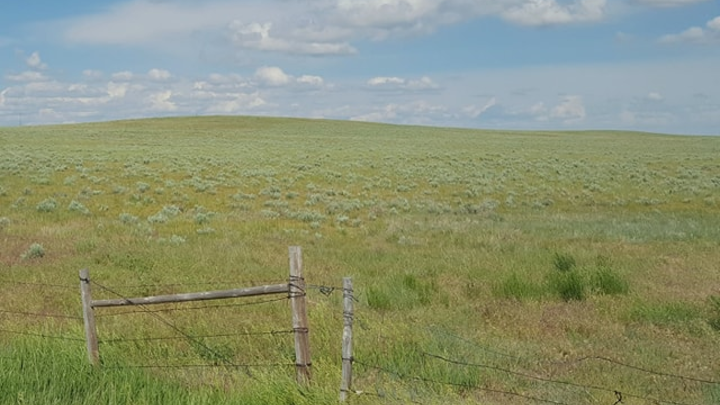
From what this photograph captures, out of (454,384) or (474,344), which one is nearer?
(454,384)

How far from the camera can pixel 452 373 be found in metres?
7.82

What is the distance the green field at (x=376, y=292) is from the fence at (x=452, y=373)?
33mm

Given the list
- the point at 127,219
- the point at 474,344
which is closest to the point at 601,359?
the point at 474,344

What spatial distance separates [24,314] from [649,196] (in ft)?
95.0

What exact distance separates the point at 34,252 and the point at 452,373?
1113cm

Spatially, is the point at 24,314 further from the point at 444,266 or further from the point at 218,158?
the point at 218,158

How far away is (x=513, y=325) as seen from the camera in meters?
10.3

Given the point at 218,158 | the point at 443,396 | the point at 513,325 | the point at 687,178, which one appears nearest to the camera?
the point at 443,396

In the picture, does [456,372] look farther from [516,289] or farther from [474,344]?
[516,289]

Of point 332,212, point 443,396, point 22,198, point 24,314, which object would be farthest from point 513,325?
point 22,198

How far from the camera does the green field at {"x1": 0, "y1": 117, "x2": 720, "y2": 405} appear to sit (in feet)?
24.6

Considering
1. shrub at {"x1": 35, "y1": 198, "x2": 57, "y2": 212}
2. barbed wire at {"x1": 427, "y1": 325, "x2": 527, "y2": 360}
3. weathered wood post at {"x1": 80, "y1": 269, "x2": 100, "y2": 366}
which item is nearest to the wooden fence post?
weathered wood post at {"x1": 80, "y1": 269, "x2": 100, "y2": 366}

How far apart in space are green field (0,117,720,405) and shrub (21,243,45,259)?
3cm

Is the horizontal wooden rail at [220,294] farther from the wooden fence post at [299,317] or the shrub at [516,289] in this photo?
the shrub at [516,289]
